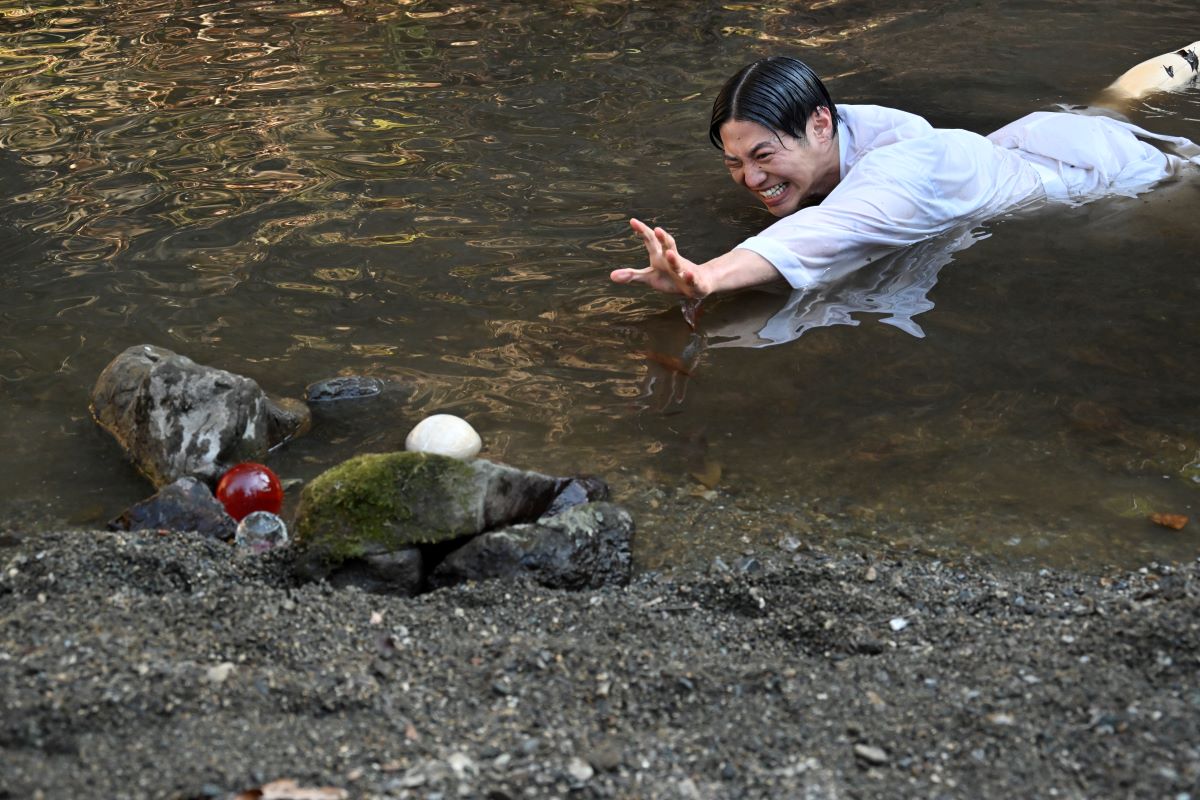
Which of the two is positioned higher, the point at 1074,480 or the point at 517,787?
the point at 517,787

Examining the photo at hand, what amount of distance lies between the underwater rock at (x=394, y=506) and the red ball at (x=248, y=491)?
0.34 meters

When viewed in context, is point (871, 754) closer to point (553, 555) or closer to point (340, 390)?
point (553, 555)

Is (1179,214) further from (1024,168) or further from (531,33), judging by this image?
(531,33)

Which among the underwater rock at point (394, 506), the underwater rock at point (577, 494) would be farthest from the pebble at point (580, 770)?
the underwater rock at point (577, 494)

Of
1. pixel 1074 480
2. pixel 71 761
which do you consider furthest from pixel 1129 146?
pixel 71 761

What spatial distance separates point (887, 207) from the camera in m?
5.59

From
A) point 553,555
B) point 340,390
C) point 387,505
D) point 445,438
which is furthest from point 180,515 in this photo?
point 553,555

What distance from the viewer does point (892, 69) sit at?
897 cm

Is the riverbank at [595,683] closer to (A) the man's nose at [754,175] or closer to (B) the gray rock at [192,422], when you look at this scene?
(B) the gray rock at [192,422]

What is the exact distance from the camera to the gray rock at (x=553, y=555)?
11.3 feet

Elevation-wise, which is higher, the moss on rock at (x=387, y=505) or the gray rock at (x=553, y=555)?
the moss on rock at (x=387, y=505)

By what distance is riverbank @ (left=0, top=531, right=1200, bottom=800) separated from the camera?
2455mm

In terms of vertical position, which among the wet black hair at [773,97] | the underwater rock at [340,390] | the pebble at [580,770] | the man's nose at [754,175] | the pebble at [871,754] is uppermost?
the wet black hair at [773,97]

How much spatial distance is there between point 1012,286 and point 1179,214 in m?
1.50
